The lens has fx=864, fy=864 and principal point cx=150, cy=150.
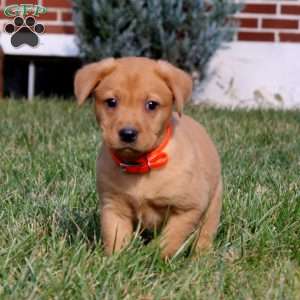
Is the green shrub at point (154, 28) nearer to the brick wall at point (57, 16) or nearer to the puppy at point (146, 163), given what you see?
the brick wall at point (57, 16)

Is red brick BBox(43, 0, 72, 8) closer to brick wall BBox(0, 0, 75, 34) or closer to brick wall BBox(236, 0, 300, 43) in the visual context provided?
brick wall BBox(0, 0, 75, 34)

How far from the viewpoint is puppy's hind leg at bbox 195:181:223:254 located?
121 inches

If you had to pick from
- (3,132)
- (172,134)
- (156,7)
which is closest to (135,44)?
(156,7)

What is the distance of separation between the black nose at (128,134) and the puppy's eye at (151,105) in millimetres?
122

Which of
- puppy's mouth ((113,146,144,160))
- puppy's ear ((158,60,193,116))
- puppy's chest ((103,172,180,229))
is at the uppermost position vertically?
puppy's ear ((158,60,193,116))

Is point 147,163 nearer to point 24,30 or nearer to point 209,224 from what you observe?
point 209,224

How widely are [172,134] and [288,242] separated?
1.86 feet

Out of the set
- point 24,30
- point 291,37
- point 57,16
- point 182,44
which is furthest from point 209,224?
point 57,16

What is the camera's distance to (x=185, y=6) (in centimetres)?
705

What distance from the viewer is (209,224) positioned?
10.4ft

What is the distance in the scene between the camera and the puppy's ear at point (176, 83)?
291cm

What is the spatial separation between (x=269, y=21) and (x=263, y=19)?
0.06m

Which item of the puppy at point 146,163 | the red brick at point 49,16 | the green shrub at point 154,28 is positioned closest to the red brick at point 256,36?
the green shrub at point 154,28

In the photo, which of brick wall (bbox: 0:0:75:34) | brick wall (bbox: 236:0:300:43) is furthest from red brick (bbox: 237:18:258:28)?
brick wall (bbox: 0:0:75:34)
